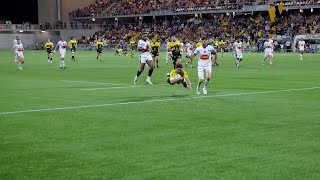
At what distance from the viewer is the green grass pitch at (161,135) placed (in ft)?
27.2

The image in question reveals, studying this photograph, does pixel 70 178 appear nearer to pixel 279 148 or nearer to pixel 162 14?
pixel 279 148

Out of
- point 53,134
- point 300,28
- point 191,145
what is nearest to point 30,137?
point 53,134

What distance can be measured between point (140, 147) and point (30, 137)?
2480 millimetres

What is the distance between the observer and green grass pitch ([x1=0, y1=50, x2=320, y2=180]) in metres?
8.30

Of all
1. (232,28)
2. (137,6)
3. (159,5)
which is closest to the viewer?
(232,28)

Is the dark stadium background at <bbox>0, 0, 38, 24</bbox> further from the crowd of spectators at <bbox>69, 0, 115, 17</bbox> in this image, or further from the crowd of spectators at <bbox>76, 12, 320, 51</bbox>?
the crowd of spectators at <bbox>76, 12, 320, 51</bbox>

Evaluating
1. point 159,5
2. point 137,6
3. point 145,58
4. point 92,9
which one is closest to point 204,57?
point 145,58

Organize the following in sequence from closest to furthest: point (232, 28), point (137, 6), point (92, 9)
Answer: point (232, 28)
point (137, 6)
point (92, 9)

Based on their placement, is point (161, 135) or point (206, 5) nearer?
point (161, 135)

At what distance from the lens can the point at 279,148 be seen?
9805 mm

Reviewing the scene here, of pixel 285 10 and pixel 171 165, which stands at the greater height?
pixel 285 10

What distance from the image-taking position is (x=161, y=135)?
1122cm

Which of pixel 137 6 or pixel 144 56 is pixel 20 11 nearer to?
pixel 137 6

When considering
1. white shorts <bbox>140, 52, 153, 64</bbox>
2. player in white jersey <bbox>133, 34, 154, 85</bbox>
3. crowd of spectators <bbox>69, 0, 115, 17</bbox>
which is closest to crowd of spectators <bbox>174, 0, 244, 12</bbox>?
crowd of spectators <bbox>69, 0, 115, 17</bbox>
